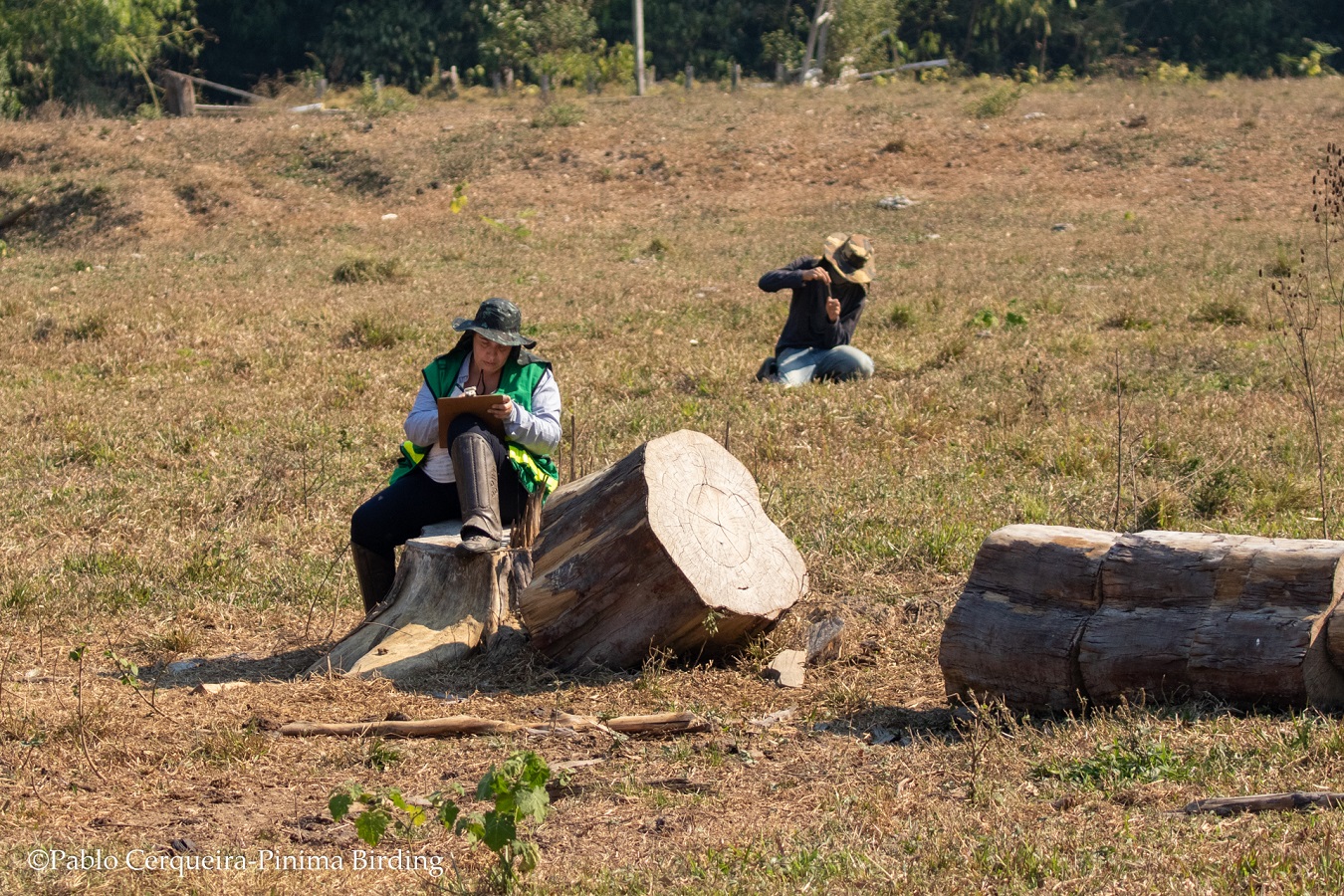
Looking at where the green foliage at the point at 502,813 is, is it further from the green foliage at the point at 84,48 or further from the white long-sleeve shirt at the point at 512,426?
the green foliage at the point at 84,48

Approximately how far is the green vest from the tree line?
3183cm

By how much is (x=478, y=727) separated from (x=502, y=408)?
1465 mm

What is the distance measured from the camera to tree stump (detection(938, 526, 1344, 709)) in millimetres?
4012

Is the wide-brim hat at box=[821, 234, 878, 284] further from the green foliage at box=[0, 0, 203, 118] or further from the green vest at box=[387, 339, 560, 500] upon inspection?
the green foliage at box=[0, 0, 203, 118]

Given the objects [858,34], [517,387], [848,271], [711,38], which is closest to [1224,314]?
[848,271]

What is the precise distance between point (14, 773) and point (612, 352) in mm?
7775

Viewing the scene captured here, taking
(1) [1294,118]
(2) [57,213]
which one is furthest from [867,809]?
(1) [1294,118]

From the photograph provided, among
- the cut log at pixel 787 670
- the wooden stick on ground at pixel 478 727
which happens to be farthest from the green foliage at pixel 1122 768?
the cut log at pixel 787 670

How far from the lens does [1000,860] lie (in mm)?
3139

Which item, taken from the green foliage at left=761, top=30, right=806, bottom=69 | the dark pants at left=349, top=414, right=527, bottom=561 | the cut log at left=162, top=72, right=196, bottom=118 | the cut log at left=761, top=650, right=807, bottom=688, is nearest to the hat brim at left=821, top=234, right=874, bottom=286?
the dark pants at left=349, top=414, right=527, bottom=561

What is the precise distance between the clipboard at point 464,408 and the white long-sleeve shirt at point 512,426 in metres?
0.06

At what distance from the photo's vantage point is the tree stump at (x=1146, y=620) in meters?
4.01

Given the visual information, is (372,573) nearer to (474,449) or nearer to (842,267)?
(474,449)

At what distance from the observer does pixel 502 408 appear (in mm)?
5465
